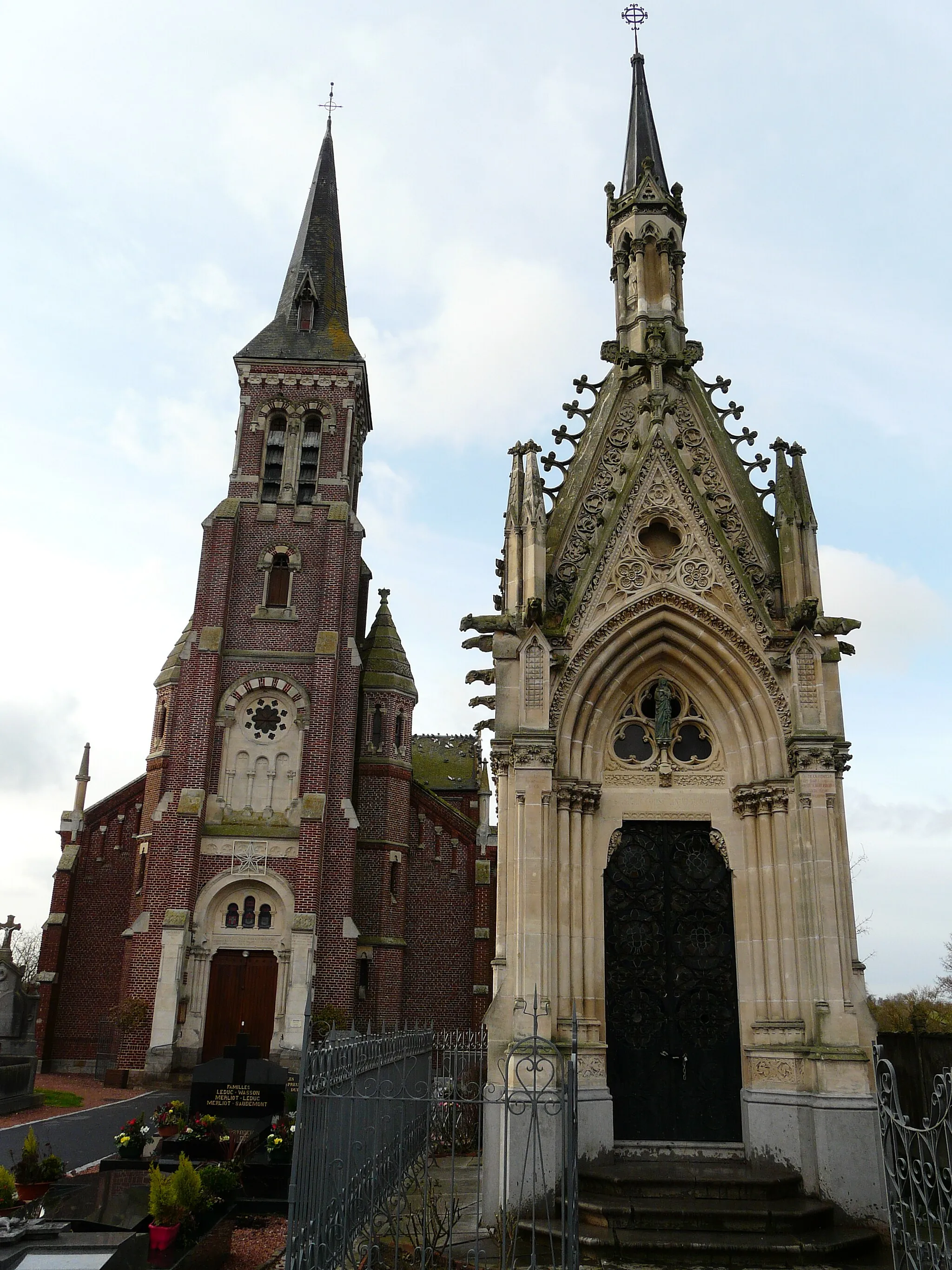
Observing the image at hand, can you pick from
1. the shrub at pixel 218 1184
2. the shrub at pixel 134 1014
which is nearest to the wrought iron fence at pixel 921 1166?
the shrub at pixel 218 1184

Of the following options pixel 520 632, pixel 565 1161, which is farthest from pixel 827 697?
pixel 565 1161

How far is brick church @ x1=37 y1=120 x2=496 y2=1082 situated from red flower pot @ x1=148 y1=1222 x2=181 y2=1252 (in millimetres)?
19251

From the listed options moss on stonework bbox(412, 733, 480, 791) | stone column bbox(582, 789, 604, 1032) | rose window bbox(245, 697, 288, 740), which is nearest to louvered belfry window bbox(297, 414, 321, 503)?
rose window bbox(245, 697, 288, 740)

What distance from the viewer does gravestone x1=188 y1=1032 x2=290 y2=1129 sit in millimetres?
14266

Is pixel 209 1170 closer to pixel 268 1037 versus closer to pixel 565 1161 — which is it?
pixel 565 1161

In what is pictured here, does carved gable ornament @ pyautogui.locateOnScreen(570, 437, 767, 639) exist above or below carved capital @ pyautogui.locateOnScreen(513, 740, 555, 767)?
above

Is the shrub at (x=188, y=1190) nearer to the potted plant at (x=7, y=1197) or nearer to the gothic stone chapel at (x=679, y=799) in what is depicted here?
the potted plant at (x=7, y=1197)

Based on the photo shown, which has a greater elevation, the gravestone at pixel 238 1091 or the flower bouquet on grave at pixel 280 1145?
the gravestone at pixel 238 1091

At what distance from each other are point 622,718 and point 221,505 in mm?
24415

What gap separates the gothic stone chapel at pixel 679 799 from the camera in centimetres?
1020

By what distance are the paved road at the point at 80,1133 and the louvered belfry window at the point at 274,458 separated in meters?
19.4

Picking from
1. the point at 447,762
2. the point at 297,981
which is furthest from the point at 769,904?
the point at 447,762

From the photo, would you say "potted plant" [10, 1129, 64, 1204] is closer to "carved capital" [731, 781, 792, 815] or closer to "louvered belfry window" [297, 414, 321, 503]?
"carved capital" [731, 781, 792, 815]

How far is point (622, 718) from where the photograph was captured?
11961 millimetres
